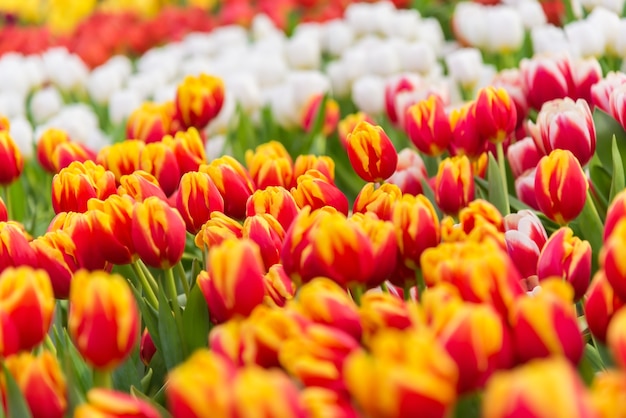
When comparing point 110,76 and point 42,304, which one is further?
point 110,76

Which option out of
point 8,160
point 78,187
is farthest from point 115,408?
point 8,160

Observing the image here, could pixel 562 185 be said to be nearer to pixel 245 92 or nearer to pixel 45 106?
pixel 245 92

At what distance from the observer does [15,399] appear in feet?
2.55

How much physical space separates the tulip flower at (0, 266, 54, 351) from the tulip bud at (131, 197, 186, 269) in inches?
8.6

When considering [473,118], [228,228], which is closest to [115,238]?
[228,228]

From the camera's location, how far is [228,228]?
1.09 m

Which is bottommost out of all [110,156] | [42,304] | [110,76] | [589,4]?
[110,76]

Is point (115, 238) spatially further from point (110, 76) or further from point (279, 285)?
point (110, 76)

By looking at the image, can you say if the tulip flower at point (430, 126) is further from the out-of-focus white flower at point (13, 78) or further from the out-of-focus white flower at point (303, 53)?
the out-of-focus white flower at point (13, 78)

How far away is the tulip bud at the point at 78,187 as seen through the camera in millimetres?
1257

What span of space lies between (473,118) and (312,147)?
1014 millimetres

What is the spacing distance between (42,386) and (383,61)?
7.01 ft

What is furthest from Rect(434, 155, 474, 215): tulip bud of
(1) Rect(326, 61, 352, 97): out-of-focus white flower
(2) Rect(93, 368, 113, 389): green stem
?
(1) Rect(326, 61, 352, 97): out-of-focus white flower

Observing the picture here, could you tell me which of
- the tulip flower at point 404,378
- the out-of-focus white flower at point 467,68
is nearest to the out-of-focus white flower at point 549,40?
the out-of-focus white flower at point 467,68
